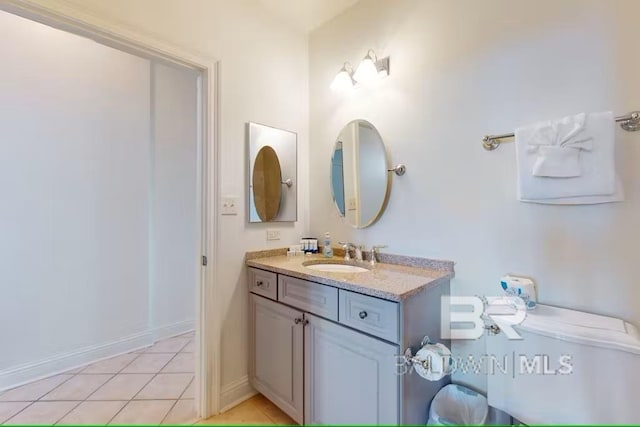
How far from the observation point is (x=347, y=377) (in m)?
1.27

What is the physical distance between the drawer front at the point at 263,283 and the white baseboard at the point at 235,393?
0.56 metres

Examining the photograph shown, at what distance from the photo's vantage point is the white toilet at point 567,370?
2.97ft

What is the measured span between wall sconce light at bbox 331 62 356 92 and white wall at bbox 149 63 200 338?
1605mm

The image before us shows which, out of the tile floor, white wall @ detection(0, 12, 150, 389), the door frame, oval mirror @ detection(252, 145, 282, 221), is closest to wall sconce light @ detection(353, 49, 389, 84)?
oval mirror @ detection(252, 145, 282, 221)

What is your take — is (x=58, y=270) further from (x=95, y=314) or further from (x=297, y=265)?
(x=297, y=265)

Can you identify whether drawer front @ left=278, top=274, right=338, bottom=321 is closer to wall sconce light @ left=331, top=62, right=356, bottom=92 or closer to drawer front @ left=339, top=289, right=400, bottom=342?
drawer front @ left=339, top=289, right=400, bottom=342

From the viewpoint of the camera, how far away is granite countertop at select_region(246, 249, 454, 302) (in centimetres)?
118

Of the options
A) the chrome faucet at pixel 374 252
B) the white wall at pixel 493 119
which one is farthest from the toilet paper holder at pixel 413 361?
the chrome faucet at pixel 374 252

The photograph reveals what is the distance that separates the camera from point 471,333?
1425 mm

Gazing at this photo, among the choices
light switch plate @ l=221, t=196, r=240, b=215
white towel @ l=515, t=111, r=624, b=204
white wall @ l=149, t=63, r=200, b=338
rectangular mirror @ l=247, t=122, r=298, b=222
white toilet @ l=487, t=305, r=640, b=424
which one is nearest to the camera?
white toilet @ l=487, t=305, r=640, b=424

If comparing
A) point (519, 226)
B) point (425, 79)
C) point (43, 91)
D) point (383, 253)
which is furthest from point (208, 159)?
point (519, 226)

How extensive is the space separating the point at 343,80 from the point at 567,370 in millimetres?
1822

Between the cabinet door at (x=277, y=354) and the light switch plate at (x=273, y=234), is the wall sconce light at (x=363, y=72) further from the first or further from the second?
the cabinet door at (x=277, y=354)

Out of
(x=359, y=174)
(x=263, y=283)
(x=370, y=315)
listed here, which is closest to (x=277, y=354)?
(x=263, y=283)
